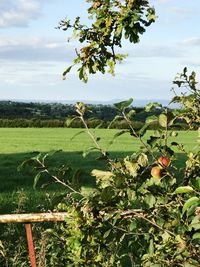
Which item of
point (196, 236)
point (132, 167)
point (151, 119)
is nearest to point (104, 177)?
point (132, 167)

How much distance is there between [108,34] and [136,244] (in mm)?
1416

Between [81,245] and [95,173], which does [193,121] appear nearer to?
[95,173]

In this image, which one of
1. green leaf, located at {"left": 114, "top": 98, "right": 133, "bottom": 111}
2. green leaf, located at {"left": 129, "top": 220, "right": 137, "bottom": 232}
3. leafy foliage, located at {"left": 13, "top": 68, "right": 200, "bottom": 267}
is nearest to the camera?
green leaf, located at {"left": 114, "top": 98, "right": 133, "bottom": 111}

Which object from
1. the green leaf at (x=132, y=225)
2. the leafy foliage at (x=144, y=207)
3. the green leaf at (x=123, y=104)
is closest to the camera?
the green leaf at (x=123, y=104)

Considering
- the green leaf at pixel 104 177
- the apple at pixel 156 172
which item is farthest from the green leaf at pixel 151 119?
the green leaf at pixel 104 177

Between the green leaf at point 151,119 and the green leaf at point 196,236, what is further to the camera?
the green leaf at point 151,119

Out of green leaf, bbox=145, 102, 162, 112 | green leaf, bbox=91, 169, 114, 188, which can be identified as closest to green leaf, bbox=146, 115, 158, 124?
green leaf, bbox=145, 102, 162, 112

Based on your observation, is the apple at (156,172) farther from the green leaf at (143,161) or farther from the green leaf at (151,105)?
the green leaf at (151,105)

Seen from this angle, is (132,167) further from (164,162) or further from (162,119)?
(162,119)

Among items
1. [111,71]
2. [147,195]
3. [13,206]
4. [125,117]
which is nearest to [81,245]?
[147,195]

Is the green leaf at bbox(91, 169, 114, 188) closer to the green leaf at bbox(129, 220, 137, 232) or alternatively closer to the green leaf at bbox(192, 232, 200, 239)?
the green leaf at bbox(129, 220, 137, 232)

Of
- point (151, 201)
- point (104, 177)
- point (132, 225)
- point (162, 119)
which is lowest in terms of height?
point (132, 225)

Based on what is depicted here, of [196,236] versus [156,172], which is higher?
[156,172]

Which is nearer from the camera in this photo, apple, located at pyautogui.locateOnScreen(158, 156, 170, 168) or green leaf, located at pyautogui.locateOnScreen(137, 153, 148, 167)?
apple, located at pyautogui.locateOnScreen(158, 156, 170, 168)
